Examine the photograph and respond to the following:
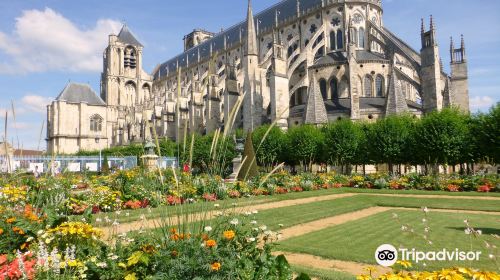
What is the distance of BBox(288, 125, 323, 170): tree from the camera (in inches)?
1139

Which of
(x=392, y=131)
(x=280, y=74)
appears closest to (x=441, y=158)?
(x=392, y=131)

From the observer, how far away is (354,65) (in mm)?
32219

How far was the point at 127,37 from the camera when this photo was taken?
71.5m

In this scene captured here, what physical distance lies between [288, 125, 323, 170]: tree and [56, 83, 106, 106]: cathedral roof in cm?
4457

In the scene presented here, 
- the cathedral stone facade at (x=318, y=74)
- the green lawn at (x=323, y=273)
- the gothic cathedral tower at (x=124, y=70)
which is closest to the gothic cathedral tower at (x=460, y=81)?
the cathedral stone facade at (x=318, y=74)

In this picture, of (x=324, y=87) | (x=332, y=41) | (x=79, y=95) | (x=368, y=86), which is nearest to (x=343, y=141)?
(x=368, y=86)

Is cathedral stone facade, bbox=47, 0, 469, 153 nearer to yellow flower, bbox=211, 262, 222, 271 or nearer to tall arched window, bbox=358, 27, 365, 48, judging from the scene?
tall arched window, bbox=358, 27, 365, 48

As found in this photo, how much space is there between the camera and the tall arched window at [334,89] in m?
35.0

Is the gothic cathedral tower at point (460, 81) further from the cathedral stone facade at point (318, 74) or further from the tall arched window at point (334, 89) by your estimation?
the tall arched window at point (334, 89)

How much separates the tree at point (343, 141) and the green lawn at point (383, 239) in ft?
56.9

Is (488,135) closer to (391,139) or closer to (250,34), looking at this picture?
(391,139)

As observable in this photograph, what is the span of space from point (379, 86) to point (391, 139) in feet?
→ 31.5

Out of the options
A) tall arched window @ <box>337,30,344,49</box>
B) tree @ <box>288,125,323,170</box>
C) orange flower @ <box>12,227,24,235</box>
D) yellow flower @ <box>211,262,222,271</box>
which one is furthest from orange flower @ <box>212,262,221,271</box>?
tall arched window @ <box>337,30,344,49</box>

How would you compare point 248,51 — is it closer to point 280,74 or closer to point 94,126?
point 280,74
